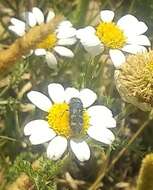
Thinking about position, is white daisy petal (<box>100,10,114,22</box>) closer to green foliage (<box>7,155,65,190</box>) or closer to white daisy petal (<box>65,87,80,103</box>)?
white daisy petal (<box>65,87,80,103</box>)

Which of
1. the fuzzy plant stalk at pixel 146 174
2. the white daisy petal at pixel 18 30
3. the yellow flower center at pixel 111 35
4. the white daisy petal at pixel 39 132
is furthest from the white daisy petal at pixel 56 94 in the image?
the fuzzy plant stalk at pixel 146 174

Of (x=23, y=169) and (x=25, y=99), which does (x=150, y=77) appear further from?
(x=25, y=99)

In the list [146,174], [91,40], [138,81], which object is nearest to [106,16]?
[91,40]

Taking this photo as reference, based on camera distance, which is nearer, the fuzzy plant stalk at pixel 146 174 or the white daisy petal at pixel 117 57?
the fuzzy plant stalk at pixel 146 174

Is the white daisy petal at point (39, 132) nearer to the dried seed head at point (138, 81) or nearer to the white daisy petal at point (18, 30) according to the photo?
the dried seed head at point (138, 81)

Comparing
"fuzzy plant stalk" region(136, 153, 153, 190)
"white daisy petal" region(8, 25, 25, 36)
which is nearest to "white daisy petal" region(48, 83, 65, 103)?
"white daisy petal" region(8, 25, 25, 36)

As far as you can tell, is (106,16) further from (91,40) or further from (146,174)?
(146,174)

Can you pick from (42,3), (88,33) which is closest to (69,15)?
(42,3)

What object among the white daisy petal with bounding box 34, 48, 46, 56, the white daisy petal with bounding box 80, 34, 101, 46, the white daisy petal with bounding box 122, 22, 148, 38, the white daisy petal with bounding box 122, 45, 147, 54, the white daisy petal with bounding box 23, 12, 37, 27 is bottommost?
the white daisy petal with bounding box 34, 48, 46, 56
